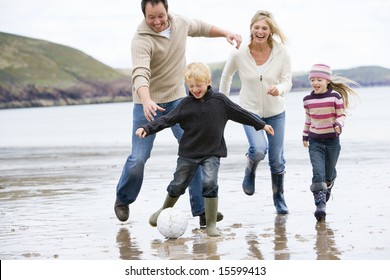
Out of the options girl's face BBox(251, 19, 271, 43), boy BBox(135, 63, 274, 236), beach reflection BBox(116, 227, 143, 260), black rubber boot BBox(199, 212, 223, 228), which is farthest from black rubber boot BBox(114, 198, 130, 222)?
girl's face BBox(251, 19, 271, 43)

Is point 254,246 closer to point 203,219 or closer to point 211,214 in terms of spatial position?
point 211,214

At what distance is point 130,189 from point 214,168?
121 cm

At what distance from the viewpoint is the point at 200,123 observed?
9.19 m

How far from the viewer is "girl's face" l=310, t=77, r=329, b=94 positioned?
10219 mm

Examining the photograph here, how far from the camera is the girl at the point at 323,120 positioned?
10.1 meters

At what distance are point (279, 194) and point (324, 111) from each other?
3.68 feet

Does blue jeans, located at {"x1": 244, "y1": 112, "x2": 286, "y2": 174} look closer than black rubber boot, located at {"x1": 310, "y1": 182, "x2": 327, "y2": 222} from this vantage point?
No

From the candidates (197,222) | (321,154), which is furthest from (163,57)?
(321,154)

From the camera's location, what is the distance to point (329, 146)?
1036cm

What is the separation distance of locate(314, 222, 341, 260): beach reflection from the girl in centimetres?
73

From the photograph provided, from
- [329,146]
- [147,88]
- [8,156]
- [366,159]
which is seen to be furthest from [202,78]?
[8,156]

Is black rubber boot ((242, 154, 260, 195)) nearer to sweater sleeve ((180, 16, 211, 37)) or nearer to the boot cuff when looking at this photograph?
the boot cuff

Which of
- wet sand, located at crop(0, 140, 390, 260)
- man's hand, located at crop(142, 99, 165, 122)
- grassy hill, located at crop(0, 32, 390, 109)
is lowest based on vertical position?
wet sand, located at crop(0, 140, 390, 260)

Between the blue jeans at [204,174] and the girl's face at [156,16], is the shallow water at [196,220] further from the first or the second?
the girl's face at [156,16]
